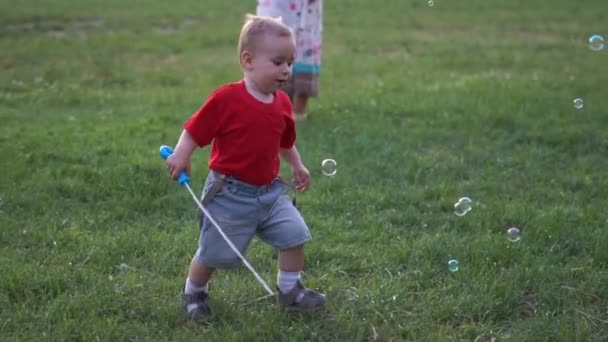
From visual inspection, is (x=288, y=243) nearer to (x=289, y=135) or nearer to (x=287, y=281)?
(x=287, y=281)

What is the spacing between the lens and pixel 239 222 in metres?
3.55

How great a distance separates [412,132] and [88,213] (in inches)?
109

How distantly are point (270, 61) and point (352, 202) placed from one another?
1805 millimetres

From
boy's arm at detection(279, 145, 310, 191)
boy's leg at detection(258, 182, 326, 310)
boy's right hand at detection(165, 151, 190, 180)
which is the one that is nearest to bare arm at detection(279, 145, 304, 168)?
boy's arm at detection(279, 145, 310, 191)

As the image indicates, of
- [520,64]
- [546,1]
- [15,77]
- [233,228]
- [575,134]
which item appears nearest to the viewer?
[233,228]

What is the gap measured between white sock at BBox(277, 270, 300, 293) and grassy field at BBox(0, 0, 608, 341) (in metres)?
0.11

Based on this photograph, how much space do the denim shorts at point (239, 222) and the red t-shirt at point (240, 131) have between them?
54mm

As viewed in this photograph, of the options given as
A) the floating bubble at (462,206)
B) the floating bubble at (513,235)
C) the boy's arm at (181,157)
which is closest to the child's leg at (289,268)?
the boy's arm at (181,157)

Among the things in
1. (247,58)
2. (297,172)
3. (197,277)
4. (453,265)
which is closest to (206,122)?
(247,58)

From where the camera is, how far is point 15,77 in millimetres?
9227

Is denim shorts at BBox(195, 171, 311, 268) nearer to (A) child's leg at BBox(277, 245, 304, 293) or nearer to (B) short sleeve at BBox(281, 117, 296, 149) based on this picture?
(A) child's leg at BBox(277, 245, 304, 293)

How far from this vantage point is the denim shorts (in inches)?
139

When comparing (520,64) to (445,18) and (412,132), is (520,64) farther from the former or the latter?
(445,18)

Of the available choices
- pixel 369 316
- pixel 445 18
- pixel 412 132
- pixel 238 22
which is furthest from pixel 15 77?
pixel 445 18
